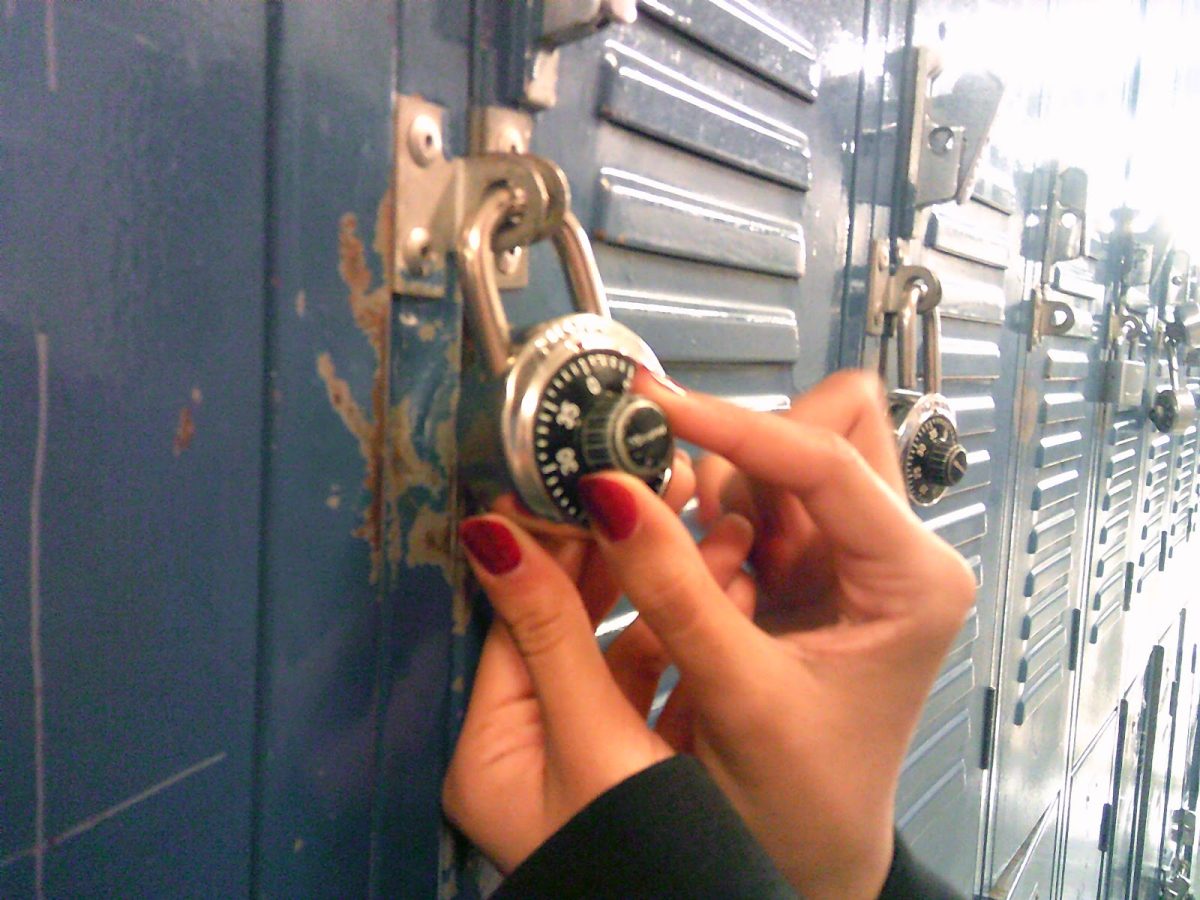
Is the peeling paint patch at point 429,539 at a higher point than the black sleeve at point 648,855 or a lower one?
higher

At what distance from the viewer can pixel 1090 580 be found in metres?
2.16

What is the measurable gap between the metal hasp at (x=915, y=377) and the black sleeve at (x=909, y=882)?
44 centimetres

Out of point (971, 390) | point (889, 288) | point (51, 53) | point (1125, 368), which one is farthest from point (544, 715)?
point (1125, 368)

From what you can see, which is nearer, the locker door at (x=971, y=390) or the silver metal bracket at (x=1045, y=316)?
the locker door at (x=971, y=390)

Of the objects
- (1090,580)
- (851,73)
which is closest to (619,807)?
(851,73)

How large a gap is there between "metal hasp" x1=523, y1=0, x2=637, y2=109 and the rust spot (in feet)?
0.89

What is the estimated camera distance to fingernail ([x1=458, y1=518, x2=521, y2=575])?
47 cm

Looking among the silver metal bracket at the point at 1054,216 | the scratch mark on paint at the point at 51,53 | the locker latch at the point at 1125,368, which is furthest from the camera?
the locker latch at the point at 1125,368

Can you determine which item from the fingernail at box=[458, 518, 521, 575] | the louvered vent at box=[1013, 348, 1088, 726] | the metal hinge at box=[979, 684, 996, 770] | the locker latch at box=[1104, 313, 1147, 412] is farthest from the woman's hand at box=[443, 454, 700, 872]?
the locker latch at box=[1104, 313, 1147, 412]

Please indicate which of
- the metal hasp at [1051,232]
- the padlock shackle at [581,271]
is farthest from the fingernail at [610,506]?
the metal hasp at [1051,232]

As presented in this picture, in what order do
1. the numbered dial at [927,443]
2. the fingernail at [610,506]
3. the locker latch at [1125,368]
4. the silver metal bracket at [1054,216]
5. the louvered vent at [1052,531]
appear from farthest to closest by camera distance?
1. the locker latch at [1125,368]
2. the louvered vent at [1052,531]
3. the silver metal bracket at [1054,216]
4. the numbered dial at [927,443]
5. the fingernail at [610,506]

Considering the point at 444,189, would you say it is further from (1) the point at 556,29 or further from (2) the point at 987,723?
(2) the point at 987,723

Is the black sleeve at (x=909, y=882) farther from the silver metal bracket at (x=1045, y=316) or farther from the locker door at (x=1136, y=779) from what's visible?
the locker door at (x=1136, y=779)

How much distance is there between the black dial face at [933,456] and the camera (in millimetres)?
944
